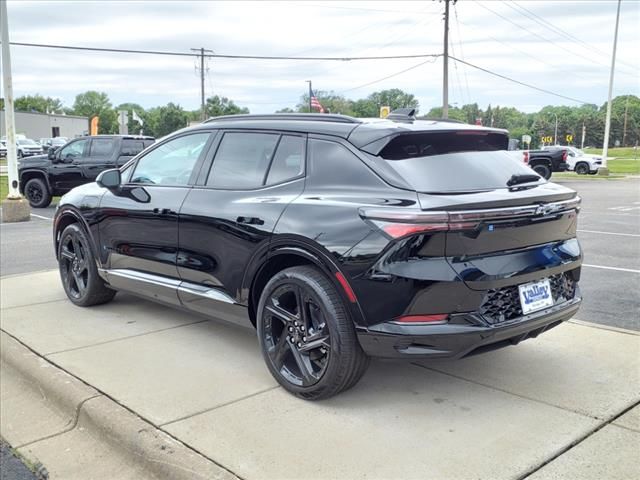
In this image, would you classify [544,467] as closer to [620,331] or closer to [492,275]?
[492,275]

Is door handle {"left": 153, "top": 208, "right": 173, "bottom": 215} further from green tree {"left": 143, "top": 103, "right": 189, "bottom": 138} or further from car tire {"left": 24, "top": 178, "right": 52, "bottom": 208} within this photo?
green tree {"left": 143, "top": 103, "right": 189, "bottom": 138}

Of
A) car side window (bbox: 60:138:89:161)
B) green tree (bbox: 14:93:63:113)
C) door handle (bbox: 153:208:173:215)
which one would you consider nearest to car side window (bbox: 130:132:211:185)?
door handle (bbox: 153:208:173:215)

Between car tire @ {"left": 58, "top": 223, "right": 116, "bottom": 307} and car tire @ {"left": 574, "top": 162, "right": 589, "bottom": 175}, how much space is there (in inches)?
1357

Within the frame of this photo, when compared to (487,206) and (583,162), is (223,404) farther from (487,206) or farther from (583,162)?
(583,162)

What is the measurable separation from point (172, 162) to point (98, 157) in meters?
12.0

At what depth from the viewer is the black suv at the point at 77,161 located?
15898mm

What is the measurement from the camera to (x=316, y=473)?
297 cm

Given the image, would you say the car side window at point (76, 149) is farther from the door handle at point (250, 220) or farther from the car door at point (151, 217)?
the door handle at point (250, 220)

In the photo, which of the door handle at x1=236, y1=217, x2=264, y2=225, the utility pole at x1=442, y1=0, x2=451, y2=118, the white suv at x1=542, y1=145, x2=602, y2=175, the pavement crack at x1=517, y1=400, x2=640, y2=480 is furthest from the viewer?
the white suv at x1=542, y1=145, x2=602, y2=175

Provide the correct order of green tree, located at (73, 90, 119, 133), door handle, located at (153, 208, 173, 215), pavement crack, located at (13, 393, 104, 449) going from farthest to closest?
green tree, located at (73, 90, 119, 133) → door handle, located at (153, 208, 173, 215) → pavement crack, located at (13, 393, 104, 449)

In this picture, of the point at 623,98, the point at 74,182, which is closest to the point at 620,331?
the point at 74,182

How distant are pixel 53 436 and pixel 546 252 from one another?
313cm

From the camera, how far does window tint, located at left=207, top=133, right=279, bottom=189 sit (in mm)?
4273

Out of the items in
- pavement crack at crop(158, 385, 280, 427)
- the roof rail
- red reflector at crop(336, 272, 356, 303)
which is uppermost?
the roof rail
